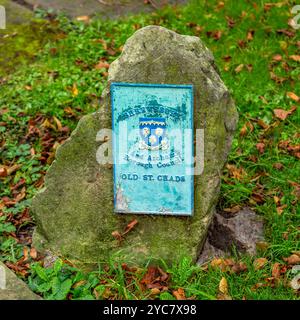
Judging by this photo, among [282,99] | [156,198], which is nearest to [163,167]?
[156,198]

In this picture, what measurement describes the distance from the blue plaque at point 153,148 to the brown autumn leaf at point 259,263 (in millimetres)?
544

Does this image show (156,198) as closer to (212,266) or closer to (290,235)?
(212,266)

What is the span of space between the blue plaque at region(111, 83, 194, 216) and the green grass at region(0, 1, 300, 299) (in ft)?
1.29

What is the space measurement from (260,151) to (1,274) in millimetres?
2242

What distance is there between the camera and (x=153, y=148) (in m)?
4.07

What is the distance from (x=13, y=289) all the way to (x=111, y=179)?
2.88ft

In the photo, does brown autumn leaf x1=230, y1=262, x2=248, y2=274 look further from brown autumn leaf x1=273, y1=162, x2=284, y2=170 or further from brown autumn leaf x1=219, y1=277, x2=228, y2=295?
brown autumn leaf x1=273, y1=162, x2=284, y2=170

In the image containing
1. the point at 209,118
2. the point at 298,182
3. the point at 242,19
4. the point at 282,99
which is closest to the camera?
the point at 209,118

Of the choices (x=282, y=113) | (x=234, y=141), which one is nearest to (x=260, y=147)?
(x=234, y=141)

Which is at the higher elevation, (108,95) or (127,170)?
(108,95)

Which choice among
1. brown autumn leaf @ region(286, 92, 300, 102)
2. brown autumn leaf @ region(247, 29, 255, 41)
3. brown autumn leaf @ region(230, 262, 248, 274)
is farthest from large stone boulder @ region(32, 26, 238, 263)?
brown autumn leaf @ region(247, 29, 255, 41)

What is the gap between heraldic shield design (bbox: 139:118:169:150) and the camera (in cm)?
402

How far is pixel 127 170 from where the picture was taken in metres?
4.15

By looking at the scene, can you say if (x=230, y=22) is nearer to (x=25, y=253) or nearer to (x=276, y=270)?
(x=276, y=270)
